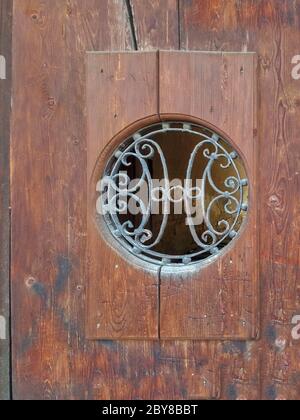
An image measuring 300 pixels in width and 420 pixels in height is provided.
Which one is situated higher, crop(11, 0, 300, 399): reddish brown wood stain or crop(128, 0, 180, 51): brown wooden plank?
crop(128, 0, 180, 51): brown wooden plank

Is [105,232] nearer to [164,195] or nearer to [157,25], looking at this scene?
[164,195]

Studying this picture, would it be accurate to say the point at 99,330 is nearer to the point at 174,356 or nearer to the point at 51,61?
the point at 174,356

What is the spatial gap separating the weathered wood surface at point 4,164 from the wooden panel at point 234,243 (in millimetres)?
524

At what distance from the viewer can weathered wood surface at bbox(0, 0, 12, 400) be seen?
70.9 inches

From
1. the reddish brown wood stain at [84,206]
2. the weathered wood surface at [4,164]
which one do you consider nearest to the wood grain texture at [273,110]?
the reddish brown wood stain at [84,206]

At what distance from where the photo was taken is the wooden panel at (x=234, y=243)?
1.73 meters

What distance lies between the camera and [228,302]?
5.73 feet

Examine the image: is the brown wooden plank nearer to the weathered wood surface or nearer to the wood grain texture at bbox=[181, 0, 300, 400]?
the wood grain texture at bbox=[181, 0, 300, 400]

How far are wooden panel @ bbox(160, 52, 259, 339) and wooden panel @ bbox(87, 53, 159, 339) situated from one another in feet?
0.16

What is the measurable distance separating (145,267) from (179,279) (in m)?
0.12

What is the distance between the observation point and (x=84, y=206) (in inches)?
70.3

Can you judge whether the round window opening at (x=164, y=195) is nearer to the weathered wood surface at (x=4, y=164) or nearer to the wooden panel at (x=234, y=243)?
the wooden panel at (x=234, y=243)

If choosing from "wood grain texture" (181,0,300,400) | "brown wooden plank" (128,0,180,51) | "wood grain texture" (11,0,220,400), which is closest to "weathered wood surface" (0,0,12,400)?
"wood grain texture" (11,0,220,400)

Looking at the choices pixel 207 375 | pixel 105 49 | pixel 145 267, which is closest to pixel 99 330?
pixel 145 267
